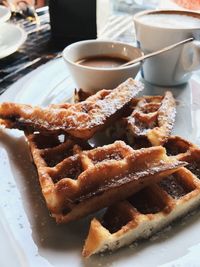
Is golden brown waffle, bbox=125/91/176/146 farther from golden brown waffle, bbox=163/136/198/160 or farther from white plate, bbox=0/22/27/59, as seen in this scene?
white plate, bbox=0/22/27/59

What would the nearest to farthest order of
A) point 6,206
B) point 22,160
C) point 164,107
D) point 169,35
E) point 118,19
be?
point 6,206, point 22,160, point 164,107, point 169,35, point 118,19

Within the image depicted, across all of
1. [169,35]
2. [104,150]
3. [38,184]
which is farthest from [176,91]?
[38,184]

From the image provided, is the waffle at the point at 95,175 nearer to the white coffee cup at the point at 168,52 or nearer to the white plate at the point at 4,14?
the white coffee cup at the point at 168,52

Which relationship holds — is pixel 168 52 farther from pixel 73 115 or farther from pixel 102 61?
pixel 73 115

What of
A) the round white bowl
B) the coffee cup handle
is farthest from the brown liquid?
the coffee cup handle

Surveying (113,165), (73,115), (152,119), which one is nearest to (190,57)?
(152,119)

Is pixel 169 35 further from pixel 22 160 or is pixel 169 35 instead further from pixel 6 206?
pixel 6 206

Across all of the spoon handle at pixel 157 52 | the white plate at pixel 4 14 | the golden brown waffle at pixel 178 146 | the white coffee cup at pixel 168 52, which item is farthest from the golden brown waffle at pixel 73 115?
the white plate at pixel 4 14
